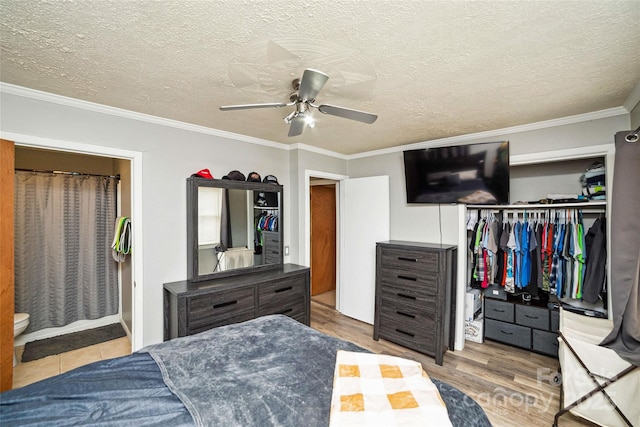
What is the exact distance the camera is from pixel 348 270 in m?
3.97

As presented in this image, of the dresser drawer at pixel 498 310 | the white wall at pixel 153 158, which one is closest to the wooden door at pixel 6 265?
the white wall at pixel 153 158

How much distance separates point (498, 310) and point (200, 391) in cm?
328

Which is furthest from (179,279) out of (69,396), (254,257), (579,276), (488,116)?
(579,276)

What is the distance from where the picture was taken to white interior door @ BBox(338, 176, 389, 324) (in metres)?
3.68

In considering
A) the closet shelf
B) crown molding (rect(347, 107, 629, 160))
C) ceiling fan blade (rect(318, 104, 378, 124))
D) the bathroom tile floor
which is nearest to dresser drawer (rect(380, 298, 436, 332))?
the closet shelf

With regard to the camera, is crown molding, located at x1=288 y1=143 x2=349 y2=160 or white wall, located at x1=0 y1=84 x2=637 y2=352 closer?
white wall, located at x1=0 y1=84 x2=637 y2=352

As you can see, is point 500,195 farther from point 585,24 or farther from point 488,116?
point 585,24

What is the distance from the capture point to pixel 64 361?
8.89ft

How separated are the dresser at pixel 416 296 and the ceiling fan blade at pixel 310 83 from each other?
2085mm

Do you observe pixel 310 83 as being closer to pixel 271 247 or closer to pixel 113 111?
pixel 113 111

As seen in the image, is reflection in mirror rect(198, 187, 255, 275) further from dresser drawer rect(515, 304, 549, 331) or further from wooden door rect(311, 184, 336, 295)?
dresser drawer rect(515, 304, 549, 331)

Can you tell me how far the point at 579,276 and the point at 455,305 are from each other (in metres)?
1.20

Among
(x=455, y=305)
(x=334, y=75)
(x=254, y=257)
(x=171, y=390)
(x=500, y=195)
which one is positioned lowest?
(x=455, y=305)

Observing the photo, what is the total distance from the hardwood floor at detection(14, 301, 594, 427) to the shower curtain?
702 mm
